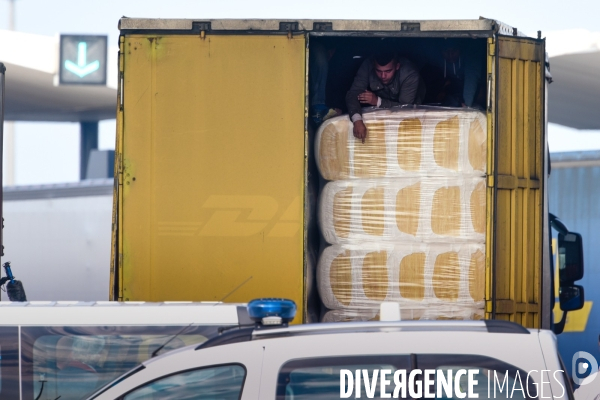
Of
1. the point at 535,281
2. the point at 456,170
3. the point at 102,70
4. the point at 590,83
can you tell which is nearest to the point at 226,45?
the point at 456,170

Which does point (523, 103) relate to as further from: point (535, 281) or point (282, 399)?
point (282, 399)

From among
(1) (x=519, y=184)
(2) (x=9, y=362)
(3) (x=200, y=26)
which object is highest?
(3) (x=200, y=26)

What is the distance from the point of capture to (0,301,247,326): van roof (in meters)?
5.26

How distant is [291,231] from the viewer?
22.2 feet

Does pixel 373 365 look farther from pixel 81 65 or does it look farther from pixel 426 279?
pixel 81 65

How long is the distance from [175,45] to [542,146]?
3.01 meters

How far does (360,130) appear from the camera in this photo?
A: 7230 millimetres

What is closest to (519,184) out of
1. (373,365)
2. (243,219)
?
(243,219)

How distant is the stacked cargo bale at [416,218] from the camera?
23.1 ft

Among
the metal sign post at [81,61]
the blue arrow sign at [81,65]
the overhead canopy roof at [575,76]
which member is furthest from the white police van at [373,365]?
the blue arrow sign at [81,65]

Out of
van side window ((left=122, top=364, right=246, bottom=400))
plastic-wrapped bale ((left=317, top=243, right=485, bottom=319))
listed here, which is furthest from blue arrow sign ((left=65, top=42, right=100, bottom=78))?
van side window ((left=122, top=364, right=246, bottom=400))

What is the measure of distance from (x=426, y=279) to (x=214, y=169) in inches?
73.7

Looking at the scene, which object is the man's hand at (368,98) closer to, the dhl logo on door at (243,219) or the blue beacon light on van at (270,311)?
the dhl logo on door at (243,219)

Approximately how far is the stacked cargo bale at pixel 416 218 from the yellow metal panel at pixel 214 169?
666mm
